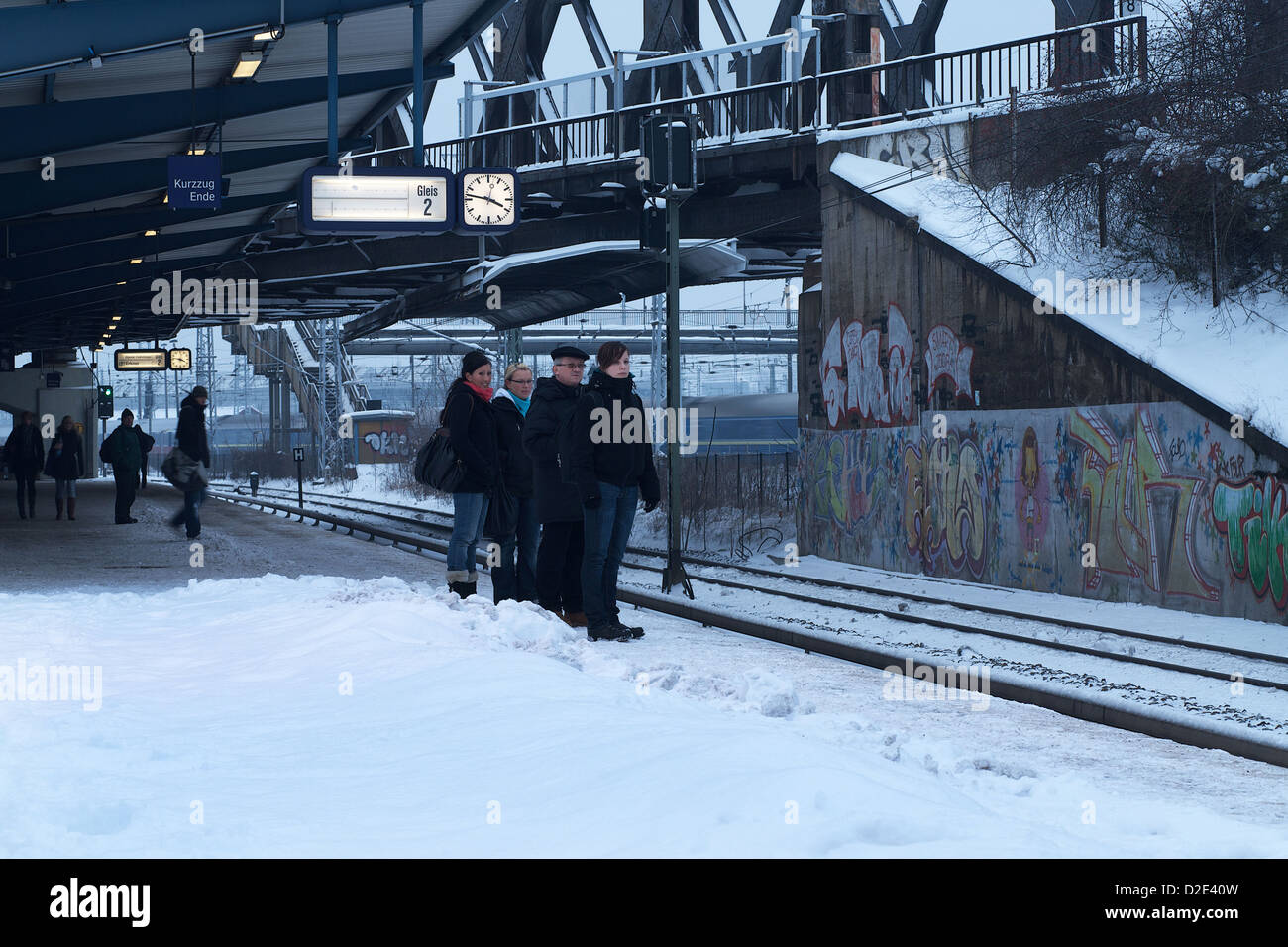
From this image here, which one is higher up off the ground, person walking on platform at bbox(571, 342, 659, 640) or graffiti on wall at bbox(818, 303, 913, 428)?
graffiti on wall at bbox(818, 303, 913, 428)

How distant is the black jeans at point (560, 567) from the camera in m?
10.6

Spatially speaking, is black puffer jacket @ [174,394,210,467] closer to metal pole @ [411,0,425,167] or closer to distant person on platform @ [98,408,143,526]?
distant person on platform @ [98,408,143,526]

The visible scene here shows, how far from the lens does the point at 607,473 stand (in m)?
9.92

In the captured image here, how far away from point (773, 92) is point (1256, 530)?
12.7 m

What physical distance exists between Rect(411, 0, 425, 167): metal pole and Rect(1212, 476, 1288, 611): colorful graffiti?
1018 centimetres

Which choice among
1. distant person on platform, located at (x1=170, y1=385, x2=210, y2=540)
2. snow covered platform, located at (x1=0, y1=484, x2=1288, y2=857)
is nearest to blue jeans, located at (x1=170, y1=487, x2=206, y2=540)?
distant person on platform, located at (x1=170, y1=385, x2=210, y2=540)

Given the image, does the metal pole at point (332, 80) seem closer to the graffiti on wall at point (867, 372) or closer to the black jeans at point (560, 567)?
the graffiti on wall at point (867, 372)

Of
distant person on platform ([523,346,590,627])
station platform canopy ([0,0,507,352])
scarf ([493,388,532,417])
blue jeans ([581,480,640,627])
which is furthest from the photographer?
station platform canopy ([0,0,507,352])

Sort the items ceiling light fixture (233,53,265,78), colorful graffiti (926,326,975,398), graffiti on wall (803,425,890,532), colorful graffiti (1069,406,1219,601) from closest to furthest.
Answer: colorful graffiti (1069,406,1219,601)
colorful graffiti (926,326,975,398)
ceiling light fixture (233,53,265,78)
graffiti on wall (803,425,890,532)

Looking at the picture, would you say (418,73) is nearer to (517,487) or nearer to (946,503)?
(946,503)

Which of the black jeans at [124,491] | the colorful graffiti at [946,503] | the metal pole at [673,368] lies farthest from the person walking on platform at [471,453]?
the black jeans at [124,491]

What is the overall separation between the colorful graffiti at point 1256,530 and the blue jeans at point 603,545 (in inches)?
193

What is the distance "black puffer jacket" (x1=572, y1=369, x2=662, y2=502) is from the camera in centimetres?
973

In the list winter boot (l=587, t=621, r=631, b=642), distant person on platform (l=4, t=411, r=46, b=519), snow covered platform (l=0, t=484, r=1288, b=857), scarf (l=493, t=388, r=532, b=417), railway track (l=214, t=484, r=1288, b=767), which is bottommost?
railway track (l=214, t=484, r=1288, b=767)
